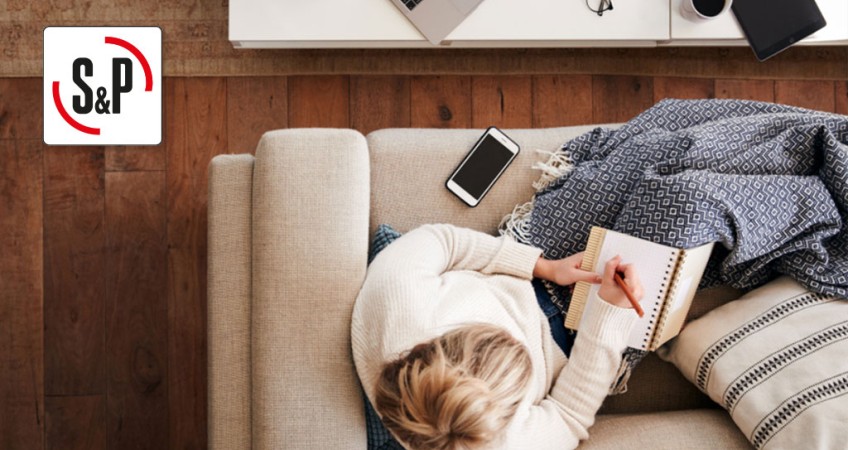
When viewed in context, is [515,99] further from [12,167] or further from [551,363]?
[12,167]

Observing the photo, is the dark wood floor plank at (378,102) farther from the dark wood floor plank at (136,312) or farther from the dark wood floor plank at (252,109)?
the dark wood floor plank at (136,312)

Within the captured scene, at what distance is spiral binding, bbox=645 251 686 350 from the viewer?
3.64ft

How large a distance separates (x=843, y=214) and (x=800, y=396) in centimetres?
34

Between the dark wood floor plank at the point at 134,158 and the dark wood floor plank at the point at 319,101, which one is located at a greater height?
the dark wood floor plank at the point at 319,101

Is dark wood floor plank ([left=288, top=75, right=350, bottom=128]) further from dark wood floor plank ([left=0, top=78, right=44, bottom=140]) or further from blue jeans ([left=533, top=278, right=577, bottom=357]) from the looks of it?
blue jeans ([left=533, top=278, right=577, bottom=357])

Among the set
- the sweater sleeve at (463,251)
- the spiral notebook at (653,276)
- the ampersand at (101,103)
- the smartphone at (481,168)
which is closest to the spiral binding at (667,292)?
the spiral notebook at (653,276)

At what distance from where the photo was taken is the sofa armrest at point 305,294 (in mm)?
1059

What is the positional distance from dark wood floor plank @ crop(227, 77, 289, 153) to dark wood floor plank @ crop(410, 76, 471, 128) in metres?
0.32

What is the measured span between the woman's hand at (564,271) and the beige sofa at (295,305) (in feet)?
0.84

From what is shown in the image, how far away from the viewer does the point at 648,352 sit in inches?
50.6

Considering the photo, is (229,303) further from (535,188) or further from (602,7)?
(602,7)

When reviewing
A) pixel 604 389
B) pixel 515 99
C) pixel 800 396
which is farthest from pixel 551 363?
pixel 515 99

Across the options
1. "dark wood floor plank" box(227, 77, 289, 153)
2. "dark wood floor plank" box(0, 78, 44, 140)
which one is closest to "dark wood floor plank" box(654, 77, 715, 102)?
"dark wood floor plank" box(227, 77, 289, 153)

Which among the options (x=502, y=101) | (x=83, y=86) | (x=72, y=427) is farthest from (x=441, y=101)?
(x=72, y=427)
